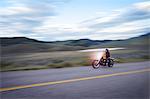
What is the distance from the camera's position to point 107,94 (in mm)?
6156

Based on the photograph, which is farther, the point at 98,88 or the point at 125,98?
the point at 98,88

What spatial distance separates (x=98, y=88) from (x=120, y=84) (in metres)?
0.91

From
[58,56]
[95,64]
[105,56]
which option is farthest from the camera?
[58,56]

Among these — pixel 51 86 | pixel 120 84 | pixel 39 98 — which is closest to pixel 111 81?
pixel 120 84

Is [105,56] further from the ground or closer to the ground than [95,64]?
further from the ground

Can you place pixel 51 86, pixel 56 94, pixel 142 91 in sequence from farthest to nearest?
pixel 51 86, pixel 142 91, pixel 56 94

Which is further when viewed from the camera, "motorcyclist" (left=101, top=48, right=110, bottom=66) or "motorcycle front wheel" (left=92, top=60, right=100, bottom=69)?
"motorcyclist" (left=101, top=48, right=110, bottom=66)

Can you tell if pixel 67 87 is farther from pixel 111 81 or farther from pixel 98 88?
pixel 111 81

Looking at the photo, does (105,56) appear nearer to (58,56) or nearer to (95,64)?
(95,64)

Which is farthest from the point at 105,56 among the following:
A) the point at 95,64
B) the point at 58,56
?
the point at 58,56

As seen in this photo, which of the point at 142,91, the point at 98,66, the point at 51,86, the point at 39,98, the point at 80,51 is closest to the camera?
the point at 39,98

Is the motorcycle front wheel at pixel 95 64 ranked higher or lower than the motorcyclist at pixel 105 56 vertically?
lower

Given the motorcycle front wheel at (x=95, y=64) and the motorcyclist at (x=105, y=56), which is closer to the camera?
the motorcycle front wheel at (x=95, y=64)

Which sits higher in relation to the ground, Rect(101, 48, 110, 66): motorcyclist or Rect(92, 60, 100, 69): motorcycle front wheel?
Rect(101, 48, 110, 66): motorcyclist
